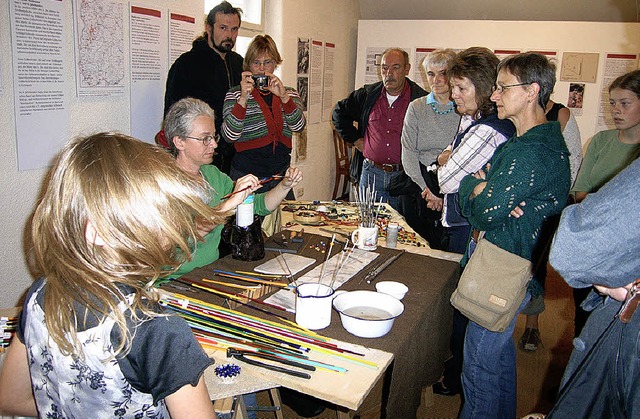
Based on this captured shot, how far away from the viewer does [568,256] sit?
863mm

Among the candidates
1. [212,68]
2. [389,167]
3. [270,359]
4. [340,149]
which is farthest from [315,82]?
[270,359]

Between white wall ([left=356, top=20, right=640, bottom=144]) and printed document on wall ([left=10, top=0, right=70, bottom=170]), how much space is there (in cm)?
371

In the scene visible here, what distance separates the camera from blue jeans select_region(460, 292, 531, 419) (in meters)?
1.87

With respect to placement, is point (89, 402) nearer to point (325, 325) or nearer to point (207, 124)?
point (325, 325)

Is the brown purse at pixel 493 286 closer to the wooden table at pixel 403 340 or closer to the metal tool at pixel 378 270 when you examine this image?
the wooden table at pixel 403 340

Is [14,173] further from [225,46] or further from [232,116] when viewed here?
→ [225,46]

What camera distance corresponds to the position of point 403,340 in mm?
1491

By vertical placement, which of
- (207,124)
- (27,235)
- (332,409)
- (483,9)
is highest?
(483,9)

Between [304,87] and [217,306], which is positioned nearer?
[217,306]

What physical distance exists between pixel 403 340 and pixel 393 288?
29 centimetres

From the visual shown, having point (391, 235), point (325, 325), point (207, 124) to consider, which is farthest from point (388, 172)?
point (325, 325)

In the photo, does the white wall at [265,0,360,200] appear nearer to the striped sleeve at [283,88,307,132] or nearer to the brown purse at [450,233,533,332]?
the striped sleeve at [283,88,307,132]

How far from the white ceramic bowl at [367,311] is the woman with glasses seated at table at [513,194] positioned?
490 mm

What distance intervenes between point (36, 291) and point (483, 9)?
5.28m
